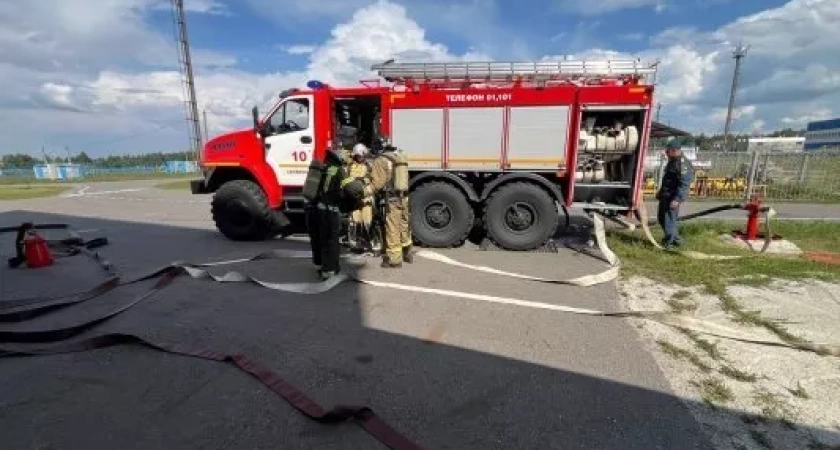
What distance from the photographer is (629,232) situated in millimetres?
8711

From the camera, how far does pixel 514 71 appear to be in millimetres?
7297

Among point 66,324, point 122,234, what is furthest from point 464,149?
point 122,234

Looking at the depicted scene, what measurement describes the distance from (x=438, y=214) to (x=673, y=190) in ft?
12.2

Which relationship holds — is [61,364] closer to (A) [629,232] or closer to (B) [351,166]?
(B) [351,166]

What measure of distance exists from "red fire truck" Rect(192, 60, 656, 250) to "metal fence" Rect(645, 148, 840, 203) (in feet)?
35.7

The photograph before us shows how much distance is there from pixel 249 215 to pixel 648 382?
6.85 metres

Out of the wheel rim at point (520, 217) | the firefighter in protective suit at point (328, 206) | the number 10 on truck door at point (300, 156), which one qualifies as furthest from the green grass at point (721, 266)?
the number 10 on truck door at point (300, 156)

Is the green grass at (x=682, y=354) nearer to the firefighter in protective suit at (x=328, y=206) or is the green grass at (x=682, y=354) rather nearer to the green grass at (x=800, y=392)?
the green grass at (x=800, y=392)

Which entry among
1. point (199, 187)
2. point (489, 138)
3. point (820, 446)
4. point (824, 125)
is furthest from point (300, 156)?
point (824, 125)

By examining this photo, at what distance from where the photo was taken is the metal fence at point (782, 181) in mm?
15461

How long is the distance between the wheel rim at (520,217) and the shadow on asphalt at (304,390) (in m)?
3.51

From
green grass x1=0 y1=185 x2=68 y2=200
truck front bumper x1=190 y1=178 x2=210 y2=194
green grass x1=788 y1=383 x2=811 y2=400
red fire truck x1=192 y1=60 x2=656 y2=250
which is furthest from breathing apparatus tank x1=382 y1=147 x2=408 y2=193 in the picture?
green grass x1=0 y1=185 x2=68 y2=200

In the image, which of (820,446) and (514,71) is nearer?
(820,446)

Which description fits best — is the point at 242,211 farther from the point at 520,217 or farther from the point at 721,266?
the point at 721,266
